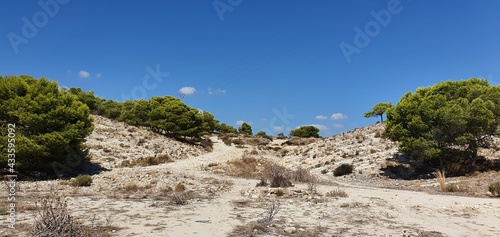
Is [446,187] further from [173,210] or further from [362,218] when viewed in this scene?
[173,210]

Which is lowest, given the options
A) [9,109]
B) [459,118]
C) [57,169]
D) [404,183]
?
[404,183]

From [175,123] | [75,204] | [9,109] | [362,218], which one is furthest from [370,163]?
[175,123]

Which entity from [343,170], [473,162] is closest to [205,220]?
[343,170]

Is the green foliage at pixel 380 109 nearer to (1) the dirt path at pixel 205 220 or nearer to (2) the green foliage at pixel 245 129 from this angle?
(2) the green foliage at pixel 245 129

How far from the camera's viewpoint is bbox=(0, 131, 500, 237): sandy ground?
8508 mm

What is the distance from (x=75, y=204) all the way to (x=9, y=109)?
10.6m

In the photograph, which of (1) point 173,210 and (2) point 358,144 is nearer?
(1) point 173,210

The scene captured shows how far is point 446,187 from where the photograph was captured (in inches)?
666

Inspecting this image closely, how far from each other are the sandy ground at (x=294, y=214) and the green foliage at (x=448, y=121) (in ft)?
31.4

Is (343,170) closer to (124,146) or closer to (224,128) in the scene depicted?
(124,146)

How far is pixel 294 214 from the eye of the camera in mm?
10555

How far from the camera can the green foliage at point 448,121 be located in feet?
71.6

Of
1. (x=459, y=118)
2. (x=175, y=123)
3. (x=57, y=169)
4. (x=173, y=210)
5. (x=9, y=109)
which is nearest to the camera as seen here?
(x=173, y=210)

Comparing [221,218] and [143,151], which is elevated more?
[143,151]
